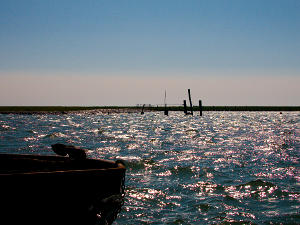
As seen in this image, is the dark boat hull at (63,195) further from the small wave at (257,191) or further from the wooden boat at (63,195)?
the small wave at (257,191)

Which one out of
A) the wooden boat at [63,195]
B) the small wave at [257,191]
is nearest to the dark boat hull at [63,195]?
the wooden boat at [63,195]

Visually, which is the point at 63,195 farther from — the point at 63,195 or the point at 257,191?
the point at 257,191

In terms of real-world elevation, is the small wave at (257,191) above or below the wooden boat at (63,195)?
below

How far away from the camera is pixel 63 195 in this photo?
5211 mm

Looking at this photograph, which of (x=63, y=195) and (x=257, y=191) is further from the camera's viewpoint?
(x=257, y=191)

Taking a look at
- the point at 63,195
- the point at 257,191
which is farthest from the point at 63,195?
the point at 257,191

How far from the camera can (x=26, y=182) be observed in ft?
16.1

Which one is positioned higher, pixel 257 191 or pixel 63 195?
pixel 63 195

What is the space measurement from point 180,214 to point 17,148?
50.7 feet

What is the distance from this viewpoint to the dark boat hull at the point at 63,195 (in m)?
4.89

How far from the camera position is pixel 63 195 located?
17.1 ft

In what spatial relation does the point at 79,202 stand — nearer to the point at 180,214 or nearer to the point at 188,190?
the point at 180,214

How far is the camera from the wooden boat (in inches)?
193

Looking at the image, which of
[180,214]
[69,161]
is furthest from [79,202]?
[180,214]
